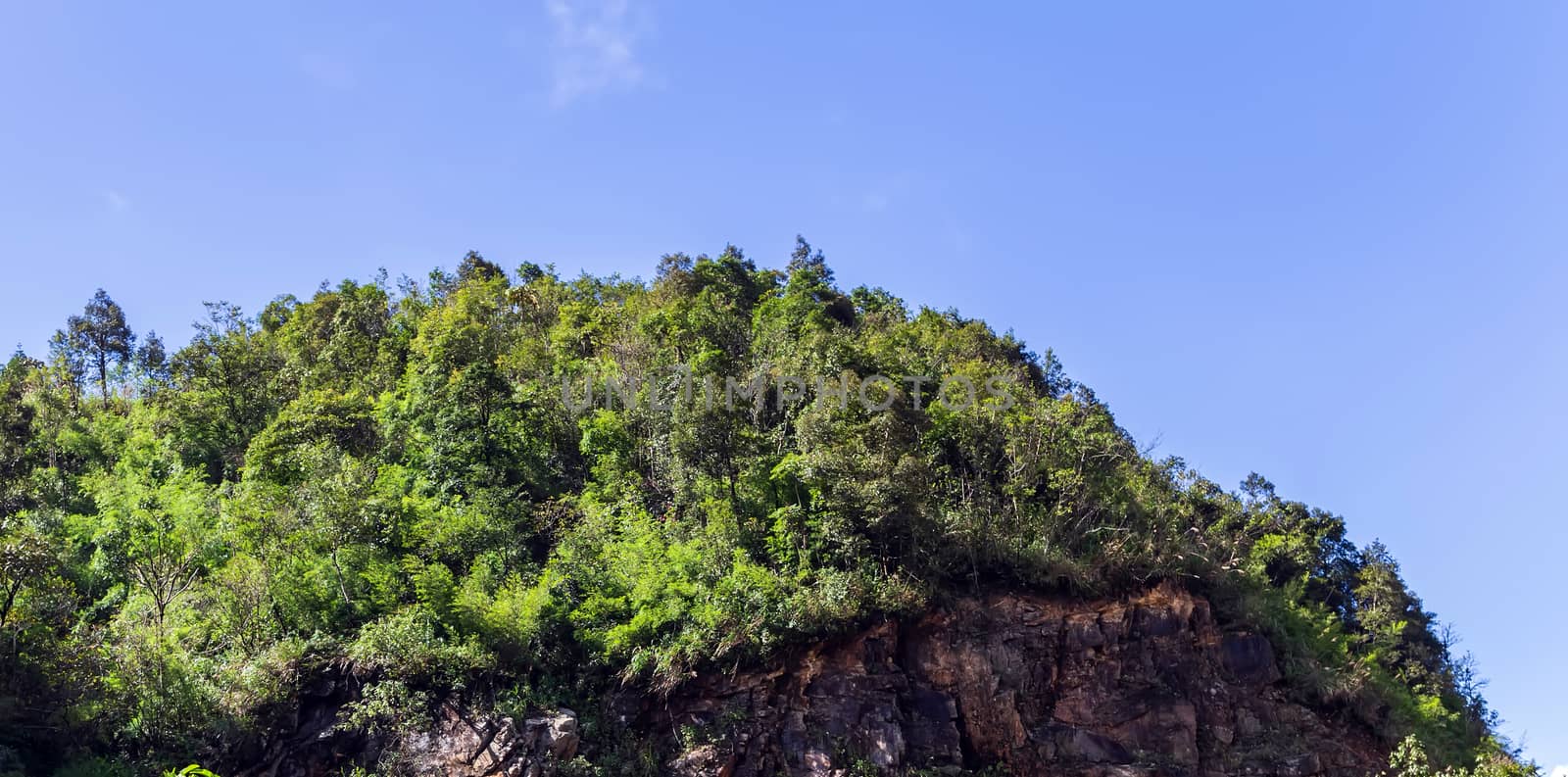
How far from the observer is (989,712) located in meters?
21.4

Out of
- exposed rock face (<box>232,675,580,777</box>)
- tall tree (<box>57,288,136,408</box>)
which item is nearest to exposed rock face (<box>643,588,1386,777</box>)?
exposed rock face (<box>232,675,580,777</box>)

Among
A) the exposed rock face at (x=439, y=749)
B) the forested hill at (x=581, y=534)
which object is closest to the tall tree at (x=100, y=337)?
the forested hill at (x=581, y=534)

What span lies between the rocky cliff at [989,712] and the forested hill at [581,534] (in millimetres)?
526

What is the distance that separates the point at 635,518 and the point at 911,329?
1244 centimetres

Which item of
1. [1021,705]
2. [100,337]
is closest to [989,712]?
[1021,705]

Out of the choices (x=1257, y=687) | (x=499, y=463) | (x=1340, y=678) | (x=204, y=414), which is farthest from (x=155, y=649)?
(x=1340, y=678)

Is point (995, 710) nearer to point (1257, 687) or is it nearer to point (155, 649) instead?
point (1257, 687)

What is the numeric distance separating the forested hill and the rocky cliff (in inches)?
20.7

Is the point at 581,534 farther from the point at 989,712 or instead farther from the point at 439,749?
the point at 989,712

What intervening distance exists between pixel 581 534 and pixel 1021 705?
9823mm

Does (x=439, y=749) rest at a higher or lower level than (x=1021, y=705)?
lower

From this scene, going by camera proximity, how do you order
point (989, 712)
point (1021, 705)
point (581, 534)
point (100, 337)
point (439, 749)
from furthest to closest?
point (100, 337)
point (581, 534)
point (1021, 705)
point (989, 712)
point (439, 749)

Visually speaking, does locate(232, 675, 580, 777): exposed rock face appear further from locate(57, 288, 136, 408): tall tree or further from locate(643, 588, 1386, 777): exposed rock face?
locate(57, 288, 136, 408): tall tree

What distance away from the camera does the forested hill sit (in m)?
20.2
